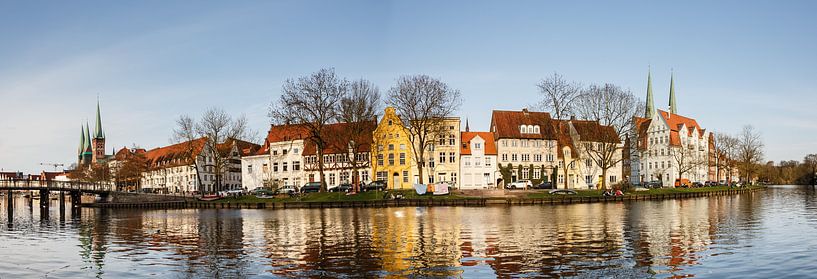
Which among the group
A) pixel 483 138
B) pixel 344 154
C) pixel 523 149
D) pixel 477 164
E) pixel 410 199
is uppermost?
pixel 483 138

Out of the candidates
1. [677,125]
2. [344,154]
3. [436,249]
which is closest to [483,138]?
[344,154]

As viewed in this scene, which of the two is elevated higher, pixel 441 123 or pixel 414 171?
pixel 441 123

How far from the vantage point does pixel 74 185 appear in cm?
9325

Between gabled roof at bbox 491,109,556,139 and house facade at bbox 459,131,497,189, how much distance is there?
10.3 feet

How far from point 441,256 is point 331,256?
471 centimetres

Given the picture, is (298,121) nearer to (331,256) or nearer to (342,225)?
(342,225)

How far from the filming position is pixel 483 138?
10406cm

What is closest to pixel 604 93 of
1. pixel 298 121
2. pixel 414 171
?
pixel 414 171

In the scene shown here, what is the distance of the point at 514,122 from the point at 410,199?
33.5 meters

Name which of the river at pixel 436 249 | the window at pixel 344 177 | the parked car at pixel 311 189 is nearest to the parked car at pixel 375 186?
the parked car at pixel 311 189

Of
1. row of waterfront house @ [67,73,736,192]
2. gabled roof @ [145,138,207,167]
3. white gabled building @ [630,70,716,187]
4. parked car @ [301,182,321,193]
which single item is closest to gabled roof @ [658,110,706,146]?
white gabled building @ [630,70,716,187]

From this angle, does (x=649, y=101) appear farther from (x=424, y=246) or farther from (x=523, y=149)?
(x=424, y=246)

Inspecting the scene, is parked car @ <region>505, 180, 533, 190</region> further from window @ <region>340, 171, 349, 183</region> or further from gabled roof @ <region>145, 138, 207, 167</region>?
gabled roof @ <region>145, 138, 207, 167</region>

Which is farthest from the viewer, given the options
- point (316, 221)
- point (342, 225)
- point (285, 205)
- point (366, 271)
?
point (285, 205)
